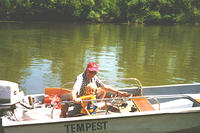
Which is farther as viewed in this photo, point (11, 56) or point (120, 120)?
point (11, 56)

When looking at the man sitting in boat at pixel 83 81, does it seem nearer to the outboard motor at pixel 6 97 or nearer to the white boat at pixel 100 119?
the white boat at pixel 100 119

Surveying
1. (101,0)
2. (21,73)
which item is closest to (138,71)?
(21,73)

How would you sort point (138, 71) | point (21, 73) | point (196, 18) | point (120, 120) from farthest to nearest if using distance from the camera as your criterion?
point (196, 18), point (138, 71), point (21, 73), point (120, 120)

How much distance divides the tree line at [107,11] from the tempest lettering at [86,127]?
4559cm

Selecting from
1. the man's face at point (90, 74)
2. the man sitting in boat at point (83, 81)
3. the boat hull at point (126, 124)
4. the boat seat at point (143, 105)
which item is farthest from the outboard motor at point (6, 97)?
the boat seat at point (143, 105)

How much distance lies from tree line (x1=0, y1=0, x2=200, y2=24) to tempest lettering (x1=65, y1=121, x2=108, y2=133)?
45.6 meters

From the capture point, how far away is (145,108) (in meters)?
5.72

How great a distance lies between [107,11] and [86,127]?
48.1 meters

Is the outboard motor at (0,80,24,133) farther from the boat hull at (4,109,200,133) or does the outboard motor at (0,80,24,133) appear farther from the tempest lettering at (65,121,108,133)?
the tempest lettering at (65,121,108,133)

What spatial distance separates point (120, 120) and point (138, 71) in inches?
270

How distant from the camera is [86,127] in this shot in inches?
190

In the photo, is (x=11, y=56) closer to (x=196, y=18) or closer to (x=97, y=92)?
(x=97, y=92)

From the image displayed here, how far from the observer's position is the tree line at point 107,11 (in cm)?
4783

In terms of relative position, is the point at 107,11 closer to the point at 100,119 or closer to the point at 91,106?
the point at 91,106
